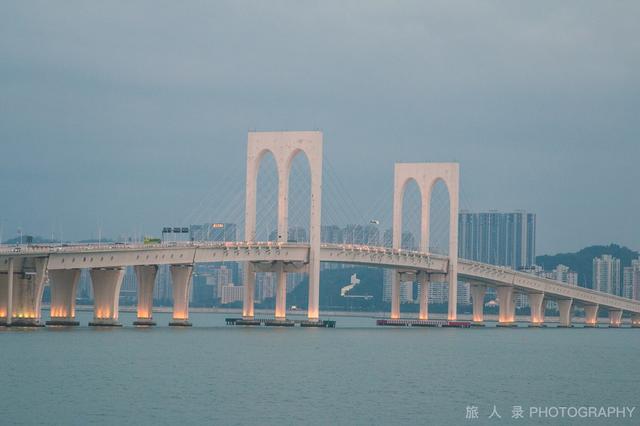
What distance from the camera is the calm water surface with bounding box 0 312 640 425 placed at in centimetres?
4034

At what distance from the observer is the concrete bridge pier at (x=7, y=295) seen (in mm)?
69250

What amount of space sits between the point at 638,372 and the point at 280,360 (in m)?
15.9

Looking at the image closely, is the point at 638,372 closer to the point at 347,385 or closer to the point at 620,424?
the point at 347,385

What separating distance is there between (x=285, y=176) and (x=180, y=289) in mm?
11063

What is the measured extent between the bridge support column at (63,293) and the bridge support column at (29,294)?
437 cm

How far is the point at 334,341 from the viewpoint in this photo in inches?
3083

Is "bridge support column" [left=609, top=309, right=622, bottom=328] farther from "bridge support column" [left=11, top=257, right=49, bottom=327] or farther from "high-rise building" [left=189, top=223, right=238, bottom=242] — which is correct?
"bridge support column" [left=11, top=257, right=49, bottom=327]

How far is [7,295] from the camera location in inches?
2776

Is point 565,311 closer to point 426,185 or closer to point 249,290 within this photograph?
point 426,185

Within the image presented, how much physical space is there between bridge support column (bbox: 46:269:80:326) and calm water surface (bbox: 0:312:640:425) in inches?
60.7

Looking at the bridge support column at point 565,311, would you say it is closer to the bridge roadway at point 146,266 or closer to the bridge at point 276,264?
the bridge at point 276,264

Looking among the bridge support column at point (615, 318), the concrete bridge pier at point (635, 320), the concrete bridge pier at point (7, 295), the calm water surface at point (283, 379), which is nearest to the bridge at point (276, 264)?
the concrete bridge pier at point (7, 295)

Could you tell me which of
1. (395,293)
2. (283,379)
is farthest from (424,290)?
(283,379)

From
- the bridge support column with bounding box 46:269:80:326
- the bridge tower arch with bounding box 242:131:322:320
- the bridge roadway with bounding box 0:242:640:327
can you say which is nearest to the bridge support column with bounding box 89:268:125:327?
the bridge roadway with bounding box 0:242:640:327
